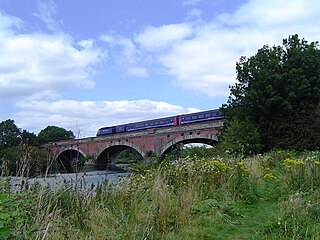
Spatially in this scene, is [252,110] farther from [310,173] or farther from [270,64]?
[310,173]

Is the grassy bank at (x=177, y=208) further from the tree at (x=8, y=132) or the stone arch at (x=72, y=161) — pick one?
the tree at (x=8, y=132)

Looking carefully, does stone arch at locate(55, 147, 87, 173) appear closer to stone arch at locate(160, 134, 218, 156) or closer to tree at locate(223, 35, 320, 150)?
tree at locate(223, 35, 320, 150)

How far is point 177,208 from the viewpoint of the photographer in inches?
155

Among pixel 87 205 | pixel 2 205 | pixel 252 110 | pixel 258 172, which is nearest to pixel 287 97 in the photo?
pixel 252 110

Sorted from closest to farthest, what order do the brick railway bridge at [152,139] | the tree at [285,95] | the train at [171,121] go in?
the tree at [285,95] < the brick railway bridge at [152,139] < the train at [171,121]

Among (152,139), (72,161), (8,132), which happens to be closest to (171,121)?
(152,139)

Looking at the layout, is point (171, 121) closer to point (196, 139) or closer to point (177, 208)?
point (196, 139)

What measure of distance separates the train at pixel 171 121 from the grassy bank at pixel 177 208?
26213 millimetres

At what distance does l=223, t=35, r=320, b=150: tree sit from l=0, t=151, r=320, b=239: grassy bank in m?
14.7

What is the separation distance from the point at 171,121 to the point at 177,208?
36.4 meters

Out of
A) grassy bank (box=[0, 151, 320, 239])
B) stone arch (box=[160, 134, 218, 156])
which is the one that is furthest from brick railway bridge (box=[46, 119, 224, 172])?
grassy bank (box=[0, 151, 320, 239])

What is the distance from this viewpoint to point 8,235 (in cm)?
227

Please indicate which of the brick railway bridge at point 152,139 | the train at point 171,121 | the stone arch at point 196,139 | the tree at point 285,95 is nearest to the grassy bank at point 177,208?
the tree at point 285,95

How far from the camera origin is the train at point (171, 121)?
34.7m
